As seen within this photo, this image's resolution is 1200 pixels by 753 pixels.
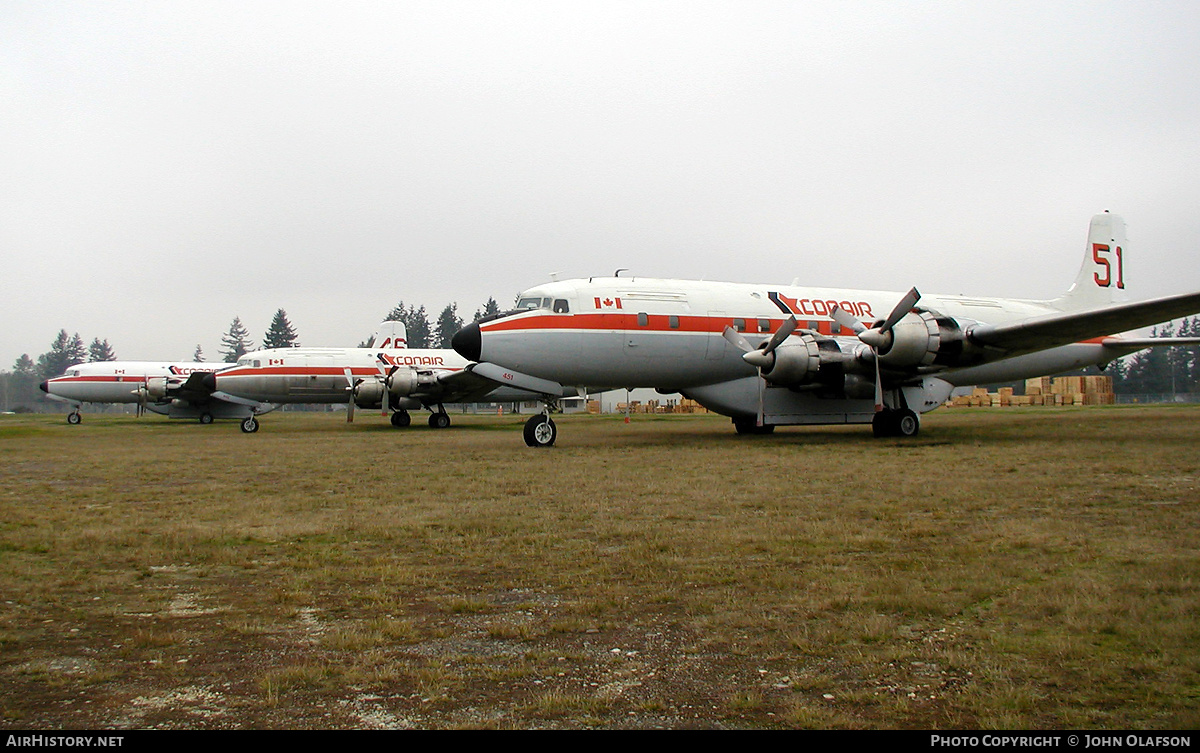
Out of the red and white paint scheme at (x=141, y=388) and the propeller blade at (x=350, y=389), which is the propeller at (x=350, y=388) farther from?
the red and white paint scheme at (x=141, y=388)

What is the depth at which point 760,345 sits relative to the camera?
18188 mm

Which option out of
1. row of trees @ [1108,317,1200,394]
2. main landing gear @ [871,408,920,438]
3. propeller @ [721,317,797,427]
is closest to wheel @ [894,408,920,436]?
main landing gear @ [871,408,920,438]

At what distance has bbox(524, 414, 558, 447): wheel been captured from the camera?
1689 cm

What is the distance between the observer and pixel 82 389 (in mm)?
42906

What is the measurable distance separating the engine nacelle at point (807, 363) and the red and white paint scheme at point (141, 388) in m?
32.2

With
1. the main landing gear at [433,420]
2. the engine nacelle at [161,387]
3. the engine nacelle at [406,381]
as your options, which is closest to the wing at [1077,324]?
the engine nacelle at [406,381]

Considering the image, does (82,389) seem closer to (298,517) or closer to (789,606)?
(298,517)

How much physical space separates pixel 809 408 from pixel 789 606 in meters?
14.5

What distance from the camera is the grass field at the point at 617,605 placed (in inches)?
120

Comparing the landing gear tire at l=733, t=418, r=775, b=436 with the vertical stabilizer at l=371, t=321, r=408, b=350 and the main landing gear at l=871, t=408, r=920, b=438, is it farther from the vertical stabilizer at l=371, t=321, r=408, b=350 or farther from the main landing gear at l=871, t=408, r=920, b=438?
the vertical stabilizer at l=371, t=321, r=408, b=350

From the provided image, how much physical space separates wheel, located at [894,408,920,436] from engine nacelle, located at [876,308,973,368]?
1.48m

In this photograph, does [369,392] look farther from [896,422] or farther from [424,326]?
[424,326]

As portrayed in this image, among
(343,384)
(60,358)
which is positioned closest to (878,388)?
(343,384)
